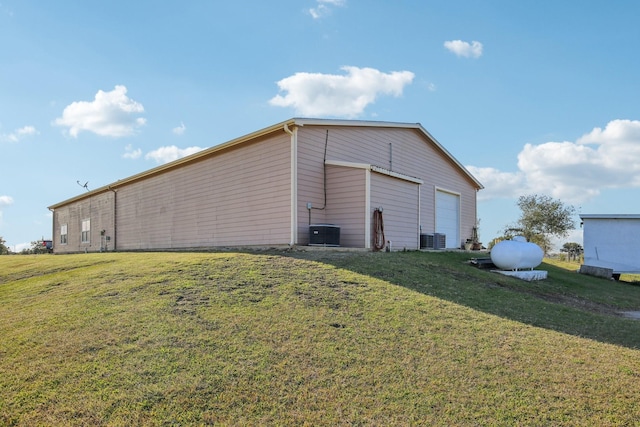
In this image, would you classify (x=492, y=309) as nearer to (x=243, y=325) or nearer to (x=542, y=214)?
(x=243, y=325)

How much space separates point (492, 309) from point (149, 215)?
52.1 ft

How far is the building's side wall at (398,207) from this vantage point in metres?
13.1

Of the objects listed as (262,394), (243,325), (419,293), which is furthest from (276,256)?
(262,394)

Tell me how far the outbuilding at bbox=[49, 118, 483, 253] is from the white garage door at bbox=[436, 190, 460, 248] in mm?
43

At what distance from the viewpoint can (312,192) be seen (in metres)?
12.9

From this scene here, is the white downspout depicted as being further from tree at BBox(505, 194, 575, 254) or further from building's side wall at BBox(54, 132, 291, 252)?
tree at BBox(505, 194, 575, 254)

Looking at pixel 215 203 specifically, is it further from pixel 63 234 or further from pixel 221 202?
pixel 63 234

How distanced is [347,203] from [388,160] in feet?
11.8

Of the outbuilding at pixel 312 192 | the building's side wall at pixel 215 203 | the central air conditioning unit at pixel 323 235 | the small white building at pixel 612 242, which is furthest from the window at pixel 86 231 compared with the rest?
the small white building at pixel 612 242

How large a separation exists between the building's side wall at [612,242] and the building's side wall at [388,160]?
4.60 meters

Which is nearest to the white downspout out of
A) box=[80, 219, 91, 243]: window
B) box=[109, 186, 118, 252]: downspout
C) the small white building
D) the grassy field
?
the grassy field

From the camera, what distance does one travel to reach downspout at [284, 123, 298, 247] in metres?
12.3

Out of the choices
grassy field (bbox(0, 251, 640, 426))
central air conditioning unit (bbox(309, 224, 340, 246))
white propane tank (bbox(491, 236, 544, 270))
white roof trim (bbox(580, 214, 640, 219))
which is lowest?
grassy field (bbox(0, 251, 640, 426))

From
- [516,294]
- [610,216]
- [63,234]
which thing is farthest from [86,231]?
[610,216]
